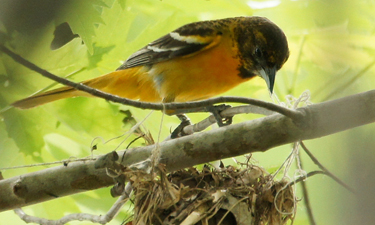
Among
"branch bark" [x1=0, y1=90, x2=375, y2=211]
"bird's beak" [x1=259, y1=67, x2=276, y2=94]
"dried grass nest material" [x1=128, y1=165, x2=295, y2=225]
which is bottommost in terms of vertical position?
"dried grass nest material" [x1=128, y1=165, x2=295, y2=225]

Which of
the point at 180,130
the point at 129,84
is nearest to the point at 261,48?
the point at 180,130

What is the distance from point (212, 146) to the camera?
176 centimetres

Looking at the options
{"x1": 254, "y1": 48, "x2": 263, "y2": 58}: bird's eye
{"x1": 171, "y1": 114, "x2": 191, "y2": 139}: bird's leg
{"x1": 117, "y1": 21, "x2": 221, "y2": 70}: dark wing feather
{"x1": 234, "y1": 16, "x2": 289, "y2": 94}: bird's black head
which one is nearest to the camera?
{"x1": 171, "y1": 114, "x2": 191, "y2": 139}: bird's leg

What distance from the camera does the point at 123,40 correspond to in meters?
2.61

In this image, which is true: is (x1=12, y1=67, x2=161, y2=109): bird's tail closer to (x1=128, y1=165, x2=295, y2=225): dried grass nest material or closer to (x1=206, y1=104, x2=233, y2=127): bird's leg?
(x1=206, y1=104, x2=233, y2=127): bird's leg

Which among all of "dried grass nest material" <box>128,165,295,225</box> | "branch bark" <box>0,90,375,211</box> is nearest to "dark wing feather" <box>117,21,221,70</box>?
"branch bark" <box>0,90,375,211</box>

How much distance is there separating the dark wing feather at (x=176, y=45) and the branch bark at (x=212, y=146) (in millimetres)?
876

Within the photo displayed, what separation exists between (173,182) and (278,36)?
3.73ft

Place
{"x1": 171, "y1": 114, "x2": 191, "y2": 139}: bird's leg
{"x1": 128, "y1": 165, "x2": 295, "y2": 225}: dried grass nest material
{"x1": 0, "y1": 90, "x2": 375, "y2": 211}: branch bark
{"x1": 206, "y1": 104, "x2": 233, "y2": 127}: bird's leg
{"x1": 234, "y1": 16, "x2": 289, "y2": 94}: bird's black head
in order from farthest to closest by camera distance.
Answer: {"x1": 234, "y1": 16, "x2": 289, "y2": 94}: bird's black head → {"x1": 171, "y1": 114, "x2": 191, "y2": 139}: bird's leg → {"x1": 206, "y1": 104, "x2": 233, "y2": 127}: bird's leg → {"x1": 128, "y1": 165, "x2": 295, "y2": 225}: dried grass nest material → {"x1": 0, "y1": 90, "x2": 375, "y2": 211}: branch bark

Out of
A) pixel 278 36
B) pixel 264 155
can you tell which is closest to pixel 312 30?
pixel 278 36

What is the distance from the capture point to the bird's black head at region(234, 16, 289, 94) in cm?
252

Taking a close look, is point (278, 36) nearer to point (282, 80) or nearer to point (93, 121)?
point (282, 80)

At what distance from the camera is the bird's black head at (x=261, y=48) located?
252cm

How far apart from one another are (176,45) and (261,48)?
0.56 meters
